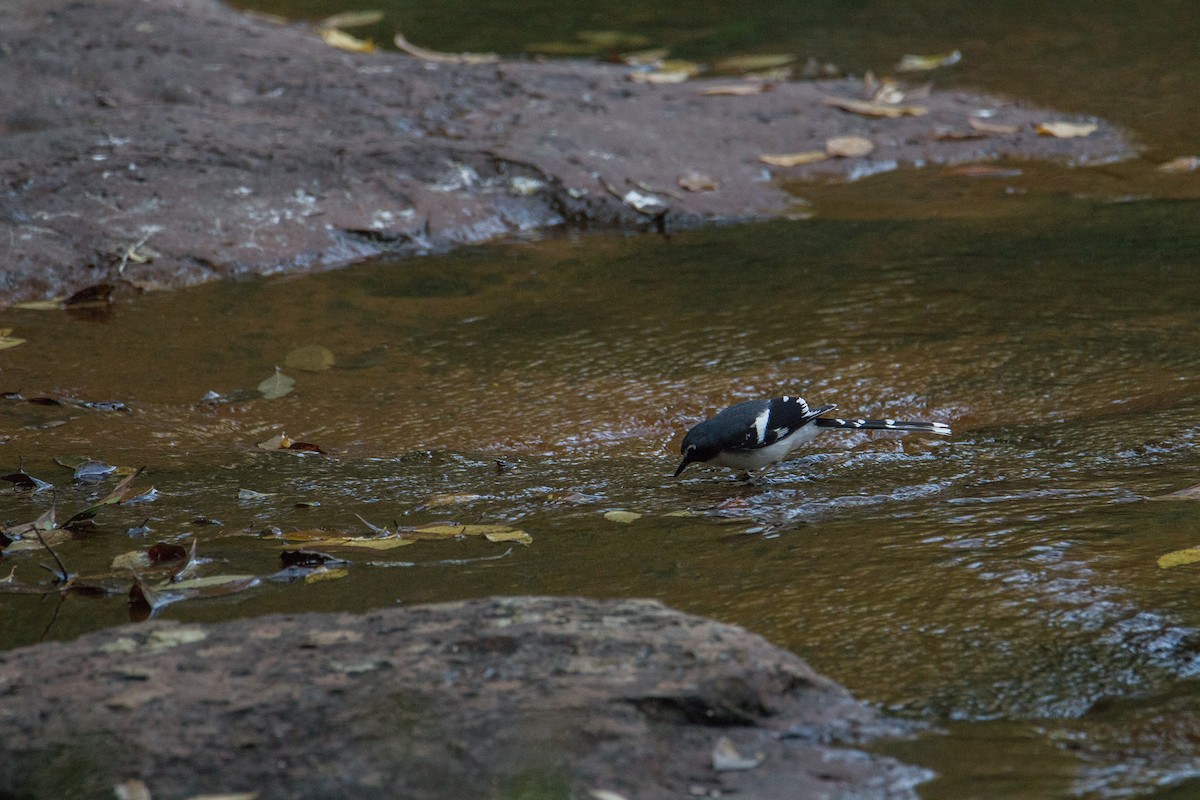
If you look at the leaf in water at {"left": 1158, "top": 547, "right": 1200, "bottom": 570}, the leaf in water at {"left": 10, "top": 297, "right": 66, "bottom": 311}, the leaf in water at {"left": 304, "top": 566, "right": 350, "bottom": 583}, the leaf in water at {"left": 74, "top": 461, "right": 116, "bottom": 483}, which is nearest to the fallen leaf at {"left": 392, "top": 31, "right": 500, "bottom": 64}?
the leaf in water at {"left": 10, "top": 297, "right": 66, "bottom": 311}

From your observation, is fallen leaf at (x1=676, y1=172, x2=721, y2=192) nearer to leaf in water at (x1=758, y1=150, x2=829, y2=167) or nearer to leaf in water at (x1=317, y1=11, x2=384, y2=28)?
leaf in water at (x1=758, y1=150, x2=829, y2=167)

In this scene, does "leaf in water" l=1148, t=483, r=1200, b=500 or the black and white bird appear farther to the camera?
the black and white bird

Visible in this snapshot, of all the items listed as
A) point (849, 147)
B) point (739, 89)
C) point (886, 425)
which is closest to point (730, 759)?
point (886, 425)

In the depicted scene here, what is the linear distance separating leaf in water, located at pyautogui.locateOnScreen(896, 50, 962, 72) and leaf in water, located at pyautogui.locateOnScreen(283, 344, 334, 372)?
5256 mm

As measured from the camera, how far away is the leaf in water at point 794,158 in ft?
23.1

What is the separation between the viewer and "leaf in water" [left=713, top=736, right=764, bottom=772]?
212cm

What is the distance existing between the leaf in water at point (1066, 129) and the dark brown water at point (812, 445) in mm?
406

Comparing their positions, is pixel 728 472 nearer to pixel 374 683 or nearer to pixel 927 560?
pixel 927 560

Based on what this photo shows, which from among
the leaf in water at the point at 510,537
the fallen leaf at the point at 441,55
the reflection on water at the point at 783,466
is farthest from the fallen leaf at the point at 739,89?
the leaf in water at the point at 510,537

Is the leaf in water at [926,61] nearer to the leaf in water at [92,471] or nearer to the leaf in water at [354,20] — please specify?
the leaf in water at [354,20]

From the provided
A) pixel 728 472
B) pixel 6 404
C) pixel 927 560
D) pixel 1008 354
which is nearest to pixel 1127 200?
pixel 1008 354

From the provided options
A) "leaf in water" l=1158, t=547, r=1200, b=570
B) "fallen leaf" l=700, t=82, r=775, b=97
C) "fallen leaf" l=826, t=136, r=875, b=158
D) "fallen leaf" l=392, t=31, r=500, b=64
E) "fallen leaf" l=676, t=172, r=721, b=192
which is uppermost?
"fallen leaf" l=392, t=31, r=500, b=64

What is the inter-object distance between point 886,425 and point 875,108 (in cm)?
406

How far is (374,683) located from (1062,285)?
11.8ft
